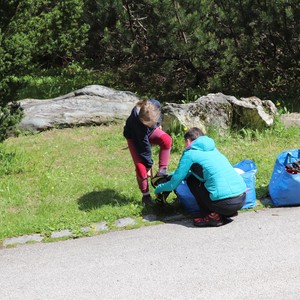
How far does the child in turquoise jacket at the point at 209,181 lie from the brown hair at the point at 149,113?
44cm

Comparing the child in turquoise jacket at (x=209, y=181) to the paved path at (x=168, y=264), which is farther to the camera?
the child in turquoise jacket at (x=209, y=181)

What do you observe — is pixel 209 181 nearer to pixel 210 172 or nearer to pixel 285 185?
pixel 210 172

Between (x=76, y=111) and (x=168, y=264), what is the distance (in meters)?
5.79

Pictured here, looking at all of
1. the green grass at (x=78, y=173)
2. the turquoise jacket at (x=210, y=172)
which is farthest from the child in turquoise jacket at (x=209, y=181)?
the green grass at (x=78, y=173)

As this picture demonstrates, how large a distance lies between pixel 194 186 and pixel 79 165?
2.40 m

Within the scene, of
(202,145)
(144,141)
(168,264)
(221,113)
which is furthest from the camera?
(221,113)

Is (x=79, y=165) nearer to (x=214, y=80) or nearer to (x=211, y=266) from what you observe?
(x=211, y=266)

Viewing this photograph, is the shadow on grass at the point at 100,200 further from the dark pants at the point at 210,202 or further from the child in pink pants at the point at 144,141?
the dark pants at the point at 210,202

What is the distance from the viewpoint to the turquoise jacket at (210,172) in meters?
5.72

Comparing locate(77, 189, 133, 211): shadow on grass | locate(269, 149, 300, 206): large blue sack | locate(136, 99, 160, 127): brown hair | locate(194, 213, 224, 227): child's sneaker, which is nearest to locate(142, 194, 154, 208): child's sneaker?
locate(77, 189, 133, 211): shadow on grass

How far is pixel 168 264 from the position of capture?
5008 millimetres

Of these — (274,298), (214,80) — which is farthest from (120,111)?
(274,298)

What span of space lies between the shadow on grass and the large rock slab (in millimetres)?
3492

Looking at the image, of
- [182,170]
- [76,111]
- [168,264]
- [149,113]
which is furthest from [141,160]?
[76,111]
